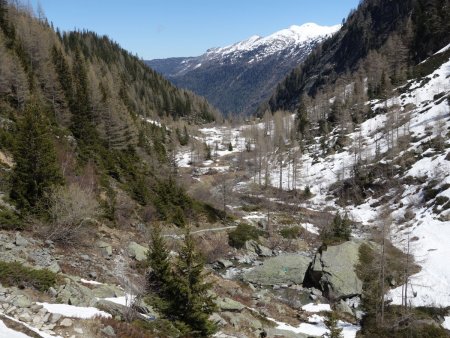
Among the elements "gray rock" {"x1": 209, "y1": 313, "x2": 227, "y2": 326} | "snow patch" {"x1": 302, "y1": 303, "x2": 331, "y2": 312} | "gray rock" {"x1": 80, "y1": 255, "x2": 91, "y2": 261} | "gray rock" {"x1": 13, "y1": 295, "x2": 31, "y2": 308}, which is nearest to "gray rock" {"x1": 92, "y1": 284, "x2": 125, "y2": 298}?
"gray rock" {"x1": 80, "y1": 255, "x2": 91, "y2": 261}

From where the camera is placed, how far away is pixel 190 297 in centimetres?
1619

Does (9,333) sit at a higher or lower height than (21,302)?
higher

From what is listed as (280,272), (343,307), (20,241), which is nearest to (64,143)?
(20,241)

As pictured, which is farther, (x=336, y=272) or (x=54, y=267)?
(x=336, y=272)

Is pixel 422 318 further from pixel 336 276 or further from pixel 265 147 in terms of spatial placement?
pixel 265 147

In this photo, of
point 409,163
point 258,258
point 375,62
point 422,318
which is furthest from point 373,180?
point 375,62

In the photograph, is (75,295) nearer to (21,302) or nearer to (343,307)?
(21,302)

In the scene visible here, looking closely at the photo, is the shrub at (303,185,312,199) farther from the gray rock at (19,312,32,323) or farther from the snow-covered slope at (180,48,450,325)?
the gray rock at (19,312,32,323)

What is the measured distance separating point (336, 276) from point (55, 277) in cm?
2550

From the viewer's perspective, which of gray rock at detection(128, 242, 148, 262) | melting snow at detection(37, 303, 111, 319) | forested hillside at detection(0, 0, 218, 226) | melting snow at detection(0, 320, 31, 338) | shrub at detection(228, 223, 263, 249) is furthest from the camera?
shrub at detection(228, 223, 263, 249)

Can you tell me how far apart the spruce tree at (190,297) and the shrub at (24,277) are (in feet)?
18.4

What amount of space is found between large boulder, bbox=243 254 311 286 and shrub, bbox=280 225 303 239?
590 inches

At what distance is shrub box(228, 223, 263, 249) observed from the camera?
164ft

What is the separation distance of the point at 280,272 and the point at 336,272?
21.6 feet
